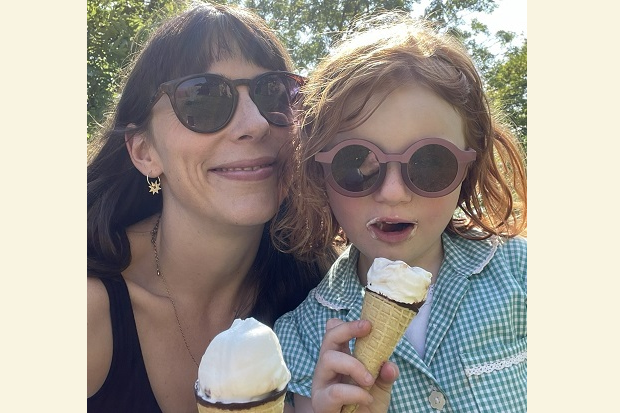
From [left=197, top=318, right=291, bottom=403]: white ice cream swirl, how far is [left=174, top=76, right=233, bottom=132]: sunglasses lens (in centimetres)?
116

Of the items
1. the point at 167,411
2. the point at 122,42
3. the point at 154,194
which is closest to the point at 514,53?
the point at 122,42

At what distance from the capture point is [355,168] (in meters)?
2.02

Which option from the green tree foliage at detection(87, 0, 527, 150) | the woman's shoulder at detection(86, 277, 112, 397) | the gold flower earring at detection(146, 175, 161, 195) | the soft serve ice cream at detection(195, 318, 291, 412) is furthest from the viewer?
the green tree foliage at detection(87, 0, 527, 150)

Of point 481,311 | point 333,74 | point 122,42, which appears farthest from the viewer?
point 122,42

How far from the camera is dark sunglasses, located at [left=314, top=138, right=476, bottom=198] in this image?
1.97m

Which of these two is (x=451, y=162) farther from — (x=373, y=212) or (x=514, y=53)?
(x=514, y=53)

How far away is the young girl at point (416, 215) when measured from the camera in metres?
2.01

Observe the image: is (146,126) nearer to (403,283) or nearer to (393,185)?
(393,185)

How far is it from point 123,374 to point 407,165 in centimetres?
156

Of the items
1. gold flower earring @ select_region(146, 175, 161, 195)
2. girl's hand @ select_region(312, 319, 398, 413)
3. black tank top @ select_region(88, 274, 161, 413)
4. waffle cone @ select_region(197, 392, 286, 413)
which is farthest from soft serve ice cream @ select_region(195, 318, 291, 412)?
gold flower earring @ select_region(146, 175, 161, 195)

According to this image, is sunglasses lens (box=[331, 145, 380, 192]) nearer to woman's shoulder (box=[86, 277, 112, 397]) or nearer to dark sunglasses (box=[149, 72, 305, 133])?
dark sunglasses (box=[149, 72, 305, 133])

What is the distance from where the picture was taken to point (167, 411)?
8.74 feet

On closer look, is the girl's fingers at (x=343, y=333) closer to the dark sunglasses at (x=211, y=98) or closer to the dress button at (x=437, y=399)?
the dress button at (x=437, y=399)

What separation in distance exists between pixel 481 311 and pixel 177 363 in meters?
1.44
